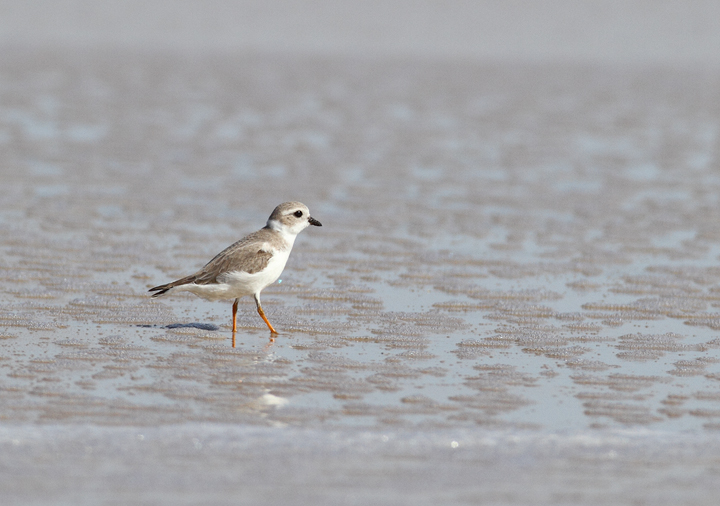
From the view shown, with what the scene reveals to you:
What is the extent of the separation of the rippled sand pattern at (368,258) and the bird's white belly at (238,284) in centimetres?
37

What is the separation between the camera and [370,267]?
45.2 feet

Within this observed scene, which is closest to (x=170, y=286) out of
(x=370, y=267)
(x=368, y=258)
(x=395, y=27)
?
(x=370, y=267)

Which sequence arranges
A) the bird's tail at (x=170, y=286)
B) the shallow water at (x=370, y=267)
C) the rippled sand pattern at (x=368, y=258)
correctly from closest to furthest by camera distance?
the shallow water at (x=370, y=267) → the rippled sand pattern at (x=368, y=258) → the bird's tail at (x=170, y=286)

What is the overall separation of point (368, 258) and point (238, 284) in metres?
3.68

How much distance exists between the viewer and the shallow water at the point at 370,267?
28.1ft

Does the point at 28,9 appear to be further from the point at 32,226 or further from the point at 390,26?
the point at 32,226

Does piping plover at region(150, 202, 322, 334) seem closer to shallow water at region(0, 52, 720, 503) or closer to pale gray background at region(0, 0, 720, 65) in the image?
shallow water at region(0, 52, 720, 503)

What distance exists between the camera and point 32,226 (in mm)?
15258

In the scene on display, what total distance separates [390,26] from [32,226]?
119 ft

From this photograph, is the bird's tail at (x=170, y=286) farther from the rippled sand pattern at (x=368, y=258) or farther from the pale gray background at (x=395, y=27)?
the pale gray background at (x=395, y=27)

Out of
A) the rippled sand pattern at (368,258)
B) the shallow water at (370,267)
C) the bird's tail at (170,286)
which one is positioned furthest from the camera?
the bird's tail at (170,286)

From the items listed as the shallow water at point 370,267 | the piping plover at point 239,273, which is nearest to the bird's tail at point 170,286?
the piping plover at point 239,273

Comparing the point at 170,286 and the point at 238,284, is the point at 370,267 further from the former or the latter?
the point at 170,286

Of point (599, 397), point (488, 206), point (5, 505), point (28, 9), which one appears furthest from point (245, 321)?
point (28, 9)
